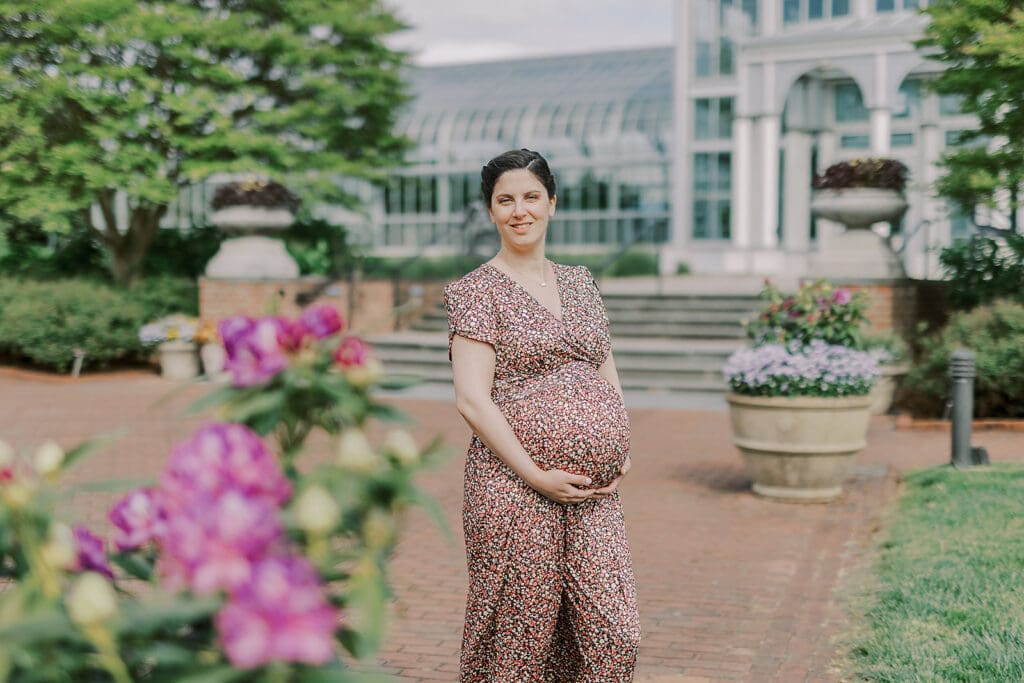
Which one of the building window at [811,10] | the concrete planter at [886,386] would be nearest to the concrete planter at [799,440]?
the concrete planter at [886,386]

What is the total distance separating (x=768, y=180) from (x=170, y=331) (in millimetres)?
13347

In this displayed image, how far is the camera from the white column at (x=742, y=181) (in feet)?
74.6

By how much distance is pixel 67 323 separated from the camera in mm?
14555

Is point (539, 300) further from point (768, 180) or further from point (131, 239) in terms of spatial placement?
point (768, 180)

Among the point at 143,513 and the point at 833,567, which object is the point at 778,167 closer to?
the point at 833,567

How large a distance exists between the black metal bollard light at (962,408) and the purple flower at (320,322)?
7235mm

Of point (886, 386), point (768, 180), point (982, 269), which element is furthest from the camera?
point (768, 180)

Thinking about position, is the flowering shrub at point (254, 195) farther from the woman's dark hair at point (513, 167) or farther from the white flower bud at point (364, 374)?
the white flower bud at point (364, 374)

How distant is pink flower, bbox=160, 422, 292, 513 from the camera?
4.38ft

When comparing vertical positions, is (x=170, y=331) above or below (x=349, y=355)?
below

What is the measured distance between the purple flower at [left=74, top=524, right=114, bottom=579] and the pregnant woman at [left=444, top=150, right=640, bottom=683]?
1525mm

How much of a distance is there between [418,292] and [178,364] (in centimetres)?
392

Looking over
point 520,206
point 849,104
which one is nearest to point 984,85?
point 520,206

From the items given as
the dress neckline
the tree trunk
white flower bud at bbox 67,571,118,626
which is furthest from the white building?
white flower bud at bbox 67,571,118,626
